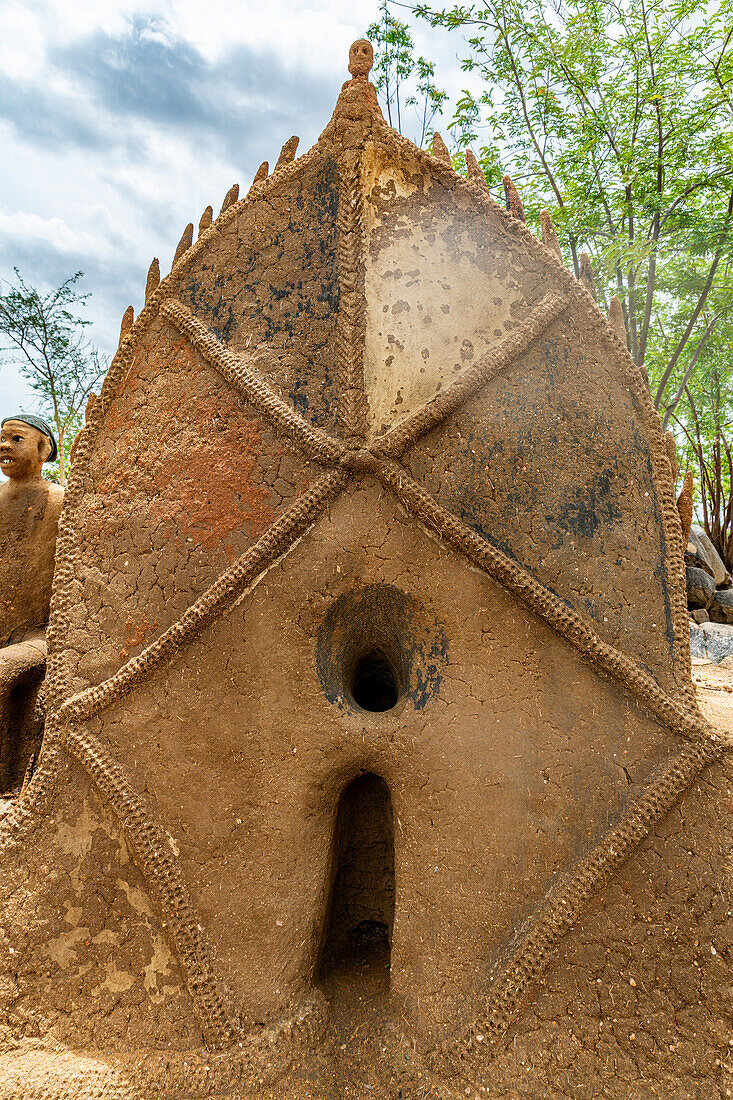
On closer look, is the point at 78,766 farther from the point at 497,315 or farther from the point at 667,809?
the point at 497,315

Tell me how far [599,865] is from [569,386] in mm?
1970

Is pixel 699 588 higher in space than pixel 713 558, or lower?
lower

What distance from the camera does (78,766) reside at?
2736 millimetres

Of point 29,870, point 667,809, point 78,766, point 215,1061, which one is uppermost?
point 667,809

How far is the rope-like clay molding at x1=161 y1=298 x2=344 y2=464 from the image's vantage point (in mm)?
2797

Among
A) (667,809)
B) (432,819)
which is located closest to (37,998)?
(432,819)

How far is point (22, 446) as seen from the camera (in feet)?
12.3

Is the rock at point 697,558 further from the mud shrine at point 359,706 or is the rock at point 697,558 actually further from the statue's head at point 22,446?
the statue's head at point 22,446

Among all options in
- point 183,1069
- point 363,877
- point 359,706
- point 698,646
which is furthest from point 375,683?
point 698,646

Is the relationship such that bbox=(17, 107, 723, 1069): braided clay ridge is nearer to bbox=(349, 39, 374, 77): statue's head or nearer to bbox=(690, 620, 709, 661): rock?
bbox=(349, 39, 374, 77): statue's head

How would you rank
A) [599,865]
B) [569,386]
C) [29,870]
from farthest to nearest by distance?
[569,386], [29,870], [599,865]

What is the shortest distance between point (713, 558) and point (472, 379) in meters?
9.75

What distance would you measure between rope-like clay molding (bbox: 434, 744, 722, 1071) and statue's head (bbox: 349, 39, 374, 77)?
3420 mm

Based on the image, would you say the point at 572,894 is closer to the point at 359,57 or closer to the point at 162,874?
the point at 162,874
